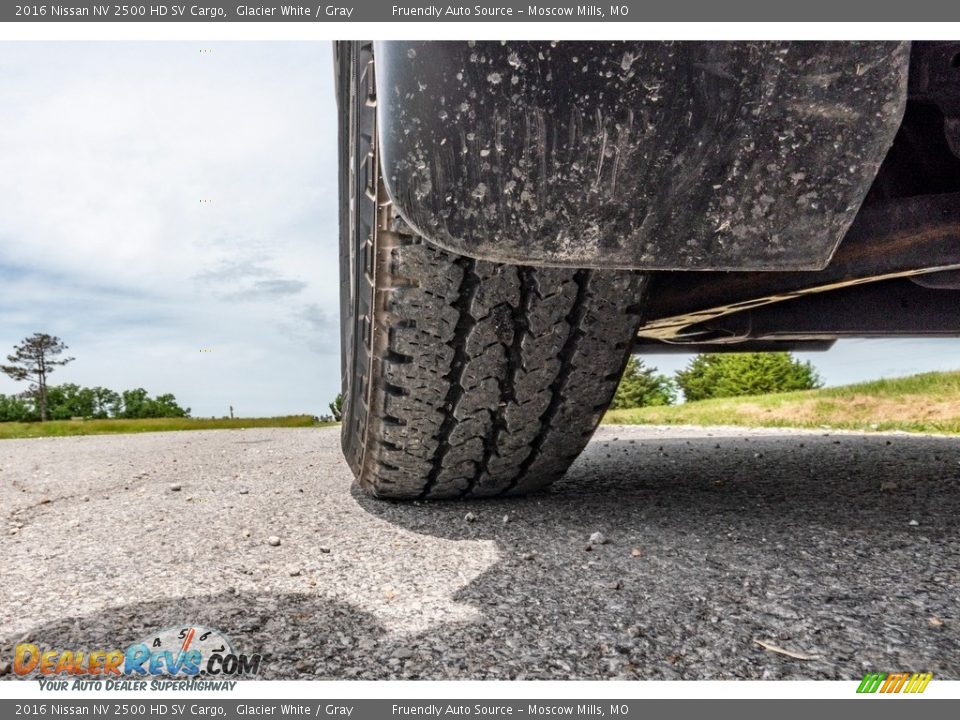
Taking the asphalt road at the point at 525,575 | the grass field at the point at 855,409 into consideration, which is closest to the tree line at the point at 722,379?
the grass field at the point at 855,409

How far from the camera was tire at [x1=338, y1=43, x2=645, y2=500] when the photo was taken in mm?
986

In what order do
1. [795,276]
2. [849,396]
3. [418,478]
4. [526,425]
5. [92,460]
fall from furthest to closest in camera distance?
[849,396] → [92,460] → [418,478] → [526,425] → [795,276]

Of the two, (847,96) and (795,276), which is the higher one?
(847,96)

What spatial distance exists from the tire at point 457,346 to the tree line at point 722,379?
8.81m

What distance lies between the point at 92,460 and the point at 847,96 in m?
3.21

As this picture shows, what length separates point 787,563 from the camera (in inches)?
44.4

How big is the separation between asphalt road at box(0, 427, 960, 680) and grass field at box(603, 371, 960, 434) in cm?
242

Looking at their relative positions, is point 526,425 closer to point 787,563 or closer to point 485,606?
point 485,606

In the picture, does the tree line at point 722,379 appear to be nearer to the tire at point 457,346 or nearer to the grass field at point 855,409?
the grass field at point 855,409

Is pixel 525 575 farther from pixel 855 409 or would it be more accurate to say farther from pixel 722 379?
pixel 722 379

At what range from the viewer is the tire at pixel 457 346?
99 centimetres

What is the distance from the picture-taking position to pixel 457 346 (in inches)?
44.2

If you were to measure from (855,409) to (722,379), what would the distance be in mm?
7156

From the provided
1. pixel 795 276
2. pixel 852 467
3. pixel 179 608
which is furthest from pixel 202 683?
pixel 852 467
